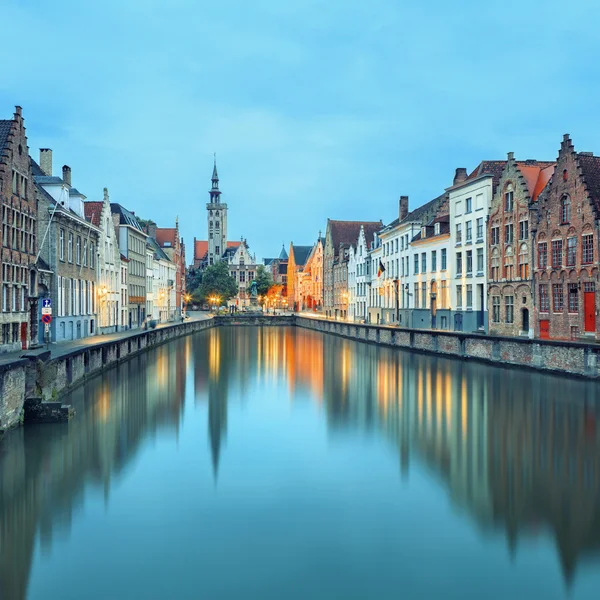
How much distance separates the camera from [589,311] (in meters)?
35.9

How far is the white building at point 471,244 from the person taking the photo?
4859 centimetres

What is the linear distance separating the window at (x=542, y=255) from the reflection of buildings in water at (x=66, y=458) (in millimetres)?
23012

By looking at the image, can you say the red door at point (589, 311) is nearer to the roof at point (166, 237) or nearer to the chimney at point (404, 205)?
the chimney at point (404, 205)

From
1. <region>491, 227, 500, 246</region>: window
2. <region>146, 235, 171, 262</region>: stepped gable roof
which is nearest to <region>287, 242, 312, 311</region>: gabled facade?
<region>146, 235, 171, 262</region>: stepped gable roof

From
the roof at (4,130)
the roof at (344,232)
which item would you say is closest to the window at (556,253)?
the roof at (4,130)

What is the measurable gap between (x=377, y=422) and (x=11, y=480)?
12.8 meters

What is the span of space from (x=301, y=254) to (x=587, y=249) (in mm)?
122636

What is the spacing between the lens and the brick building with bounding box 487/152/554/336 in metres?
42.4

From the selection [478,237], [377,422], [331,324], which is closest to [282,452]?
[377,422]

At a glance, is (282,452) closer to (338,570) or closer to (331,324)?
(338,570)

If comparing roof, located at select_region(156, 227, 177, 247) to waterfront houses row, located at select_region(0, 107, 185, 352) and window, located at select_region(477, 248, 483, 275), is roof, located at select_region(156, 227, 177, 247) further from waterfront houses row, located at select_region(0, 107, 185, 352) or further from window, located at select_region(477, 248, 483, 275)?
window, located at select_region(477, 248, 483, 275)

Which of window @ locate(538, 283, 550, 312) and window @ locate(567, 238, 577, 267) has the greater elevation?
window @ locate(567, 238, 577, 267)

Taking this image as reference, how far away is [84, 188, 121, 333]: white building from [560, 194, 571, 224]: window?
1333 inches

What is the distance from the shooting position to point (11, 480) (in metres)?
15.7
